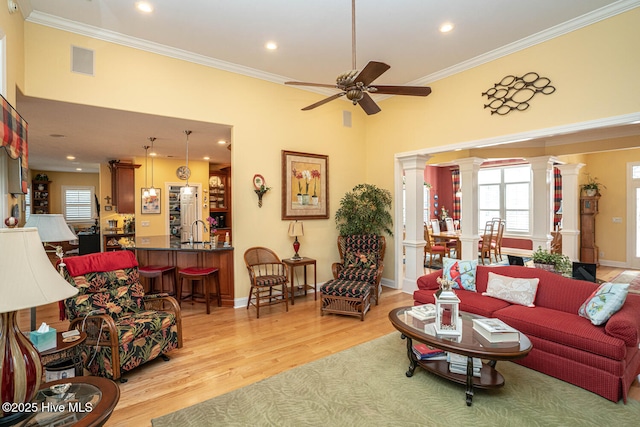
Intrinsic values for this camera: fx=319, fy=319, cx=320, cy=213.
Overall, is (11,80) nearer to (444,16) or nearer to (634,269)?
(444,16)

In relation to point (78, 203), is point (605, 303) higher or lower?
lower

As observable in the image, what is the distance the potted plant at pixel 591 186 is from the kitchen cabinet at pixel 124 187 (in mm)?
11426

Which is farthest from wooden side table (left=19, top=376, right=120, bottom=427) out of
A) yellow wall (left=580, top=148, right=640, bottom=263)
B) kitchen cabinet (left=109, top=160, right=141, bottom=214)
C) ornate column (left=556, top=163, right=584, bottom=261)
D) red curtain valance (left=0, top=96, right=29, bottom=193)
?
yellow wall (left=580, top=148, right=640, bottom=263)

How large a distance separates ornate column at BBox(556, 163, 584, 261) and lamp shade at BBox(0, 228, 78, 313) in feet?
30.6

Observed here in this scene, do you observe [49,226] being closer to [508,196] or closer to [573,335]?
[573,335]

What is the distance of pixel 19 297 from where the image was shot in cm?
125

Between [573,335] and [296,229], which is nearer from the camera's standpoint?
[573,335]

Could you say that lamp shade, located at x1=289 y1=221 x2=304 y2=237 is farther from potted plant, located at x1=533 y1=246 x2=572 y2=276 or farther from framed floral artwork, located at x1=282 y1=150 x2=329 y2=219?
potted plant, located at x1=533 y1=246 x2=572 y2=276

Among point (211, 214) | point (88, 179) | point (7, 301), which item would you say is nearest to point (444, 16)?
point (7, 301)

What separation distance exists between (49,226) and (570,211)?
377 inches

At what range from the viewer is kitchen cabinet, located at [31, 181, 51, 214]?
1118 centimetres

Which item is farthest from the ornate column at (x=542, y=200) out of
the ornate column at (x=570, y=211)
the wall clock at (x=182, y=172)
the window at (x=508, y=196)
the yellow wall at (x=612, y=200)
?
the wall clock at (x=182, y=172)

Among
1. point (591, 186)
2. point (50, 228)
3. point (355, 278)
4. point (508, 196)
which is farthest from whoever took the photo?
point (508, 196)

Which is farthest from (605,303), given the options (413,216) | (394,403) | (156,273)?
(156,273)
